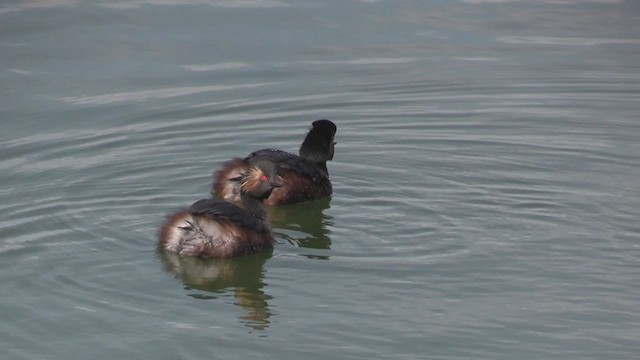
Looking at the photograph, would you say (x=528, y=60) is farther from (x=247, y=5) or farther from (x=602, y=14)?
(x=247, y=5)

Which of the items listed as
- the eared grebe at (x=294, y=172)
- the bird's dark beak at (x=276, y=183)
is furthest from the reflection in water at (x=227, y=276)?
the eared grebe at (x=294, y=172)

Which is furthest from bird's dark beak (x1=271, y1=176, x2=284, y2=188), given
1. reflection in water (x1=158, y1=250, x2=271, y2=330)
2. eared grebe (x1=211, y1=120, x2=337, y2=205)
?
reflection in water (x1=158, y1=250, x2=271, y2=330)

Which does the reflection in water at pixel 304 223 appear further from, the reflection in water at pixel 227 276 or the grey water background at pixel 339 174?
the reflection in water at pixel 227 276

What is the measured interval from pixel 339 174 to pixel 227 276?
9.11ft

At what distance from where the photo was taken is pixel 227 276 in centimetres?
1144

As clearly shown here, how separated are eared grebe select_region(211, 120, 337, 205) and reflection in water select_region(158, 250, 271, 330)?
150 centimetres

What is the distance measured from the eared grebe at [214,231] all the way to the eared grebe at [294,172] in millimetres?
1260

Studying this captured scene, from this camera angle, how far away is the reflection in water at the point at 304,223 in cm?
1203

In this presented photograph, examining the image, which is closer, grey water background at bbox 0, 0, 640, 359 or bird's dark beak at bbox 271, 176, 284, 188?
grey water background at bbox 0, 0, 640, 359

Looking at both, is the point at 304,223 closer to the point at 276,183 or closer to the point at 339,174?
the point at 276,183

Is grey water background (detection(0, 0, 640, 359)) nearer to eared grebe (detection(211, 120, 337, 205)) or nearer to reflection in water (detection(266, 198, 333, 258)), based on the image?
reflection in water (detection(266, 198, 333, 258))

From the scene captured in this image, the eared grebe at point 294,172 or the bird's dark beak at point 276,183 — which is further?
the eared grebe at point 294,172

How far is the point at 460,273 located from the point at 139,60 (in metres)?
7.46

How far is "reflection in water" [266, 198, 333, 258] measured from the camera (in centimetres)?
1203
